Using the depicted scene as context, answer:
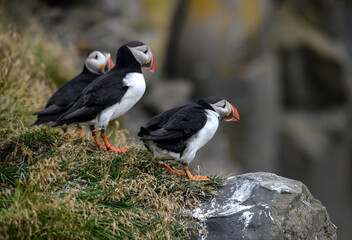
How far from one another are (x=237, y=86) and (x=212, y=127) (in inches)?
291

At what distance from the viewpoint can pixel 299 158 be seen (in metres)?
13.0

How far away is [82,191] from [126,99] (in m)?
1.11

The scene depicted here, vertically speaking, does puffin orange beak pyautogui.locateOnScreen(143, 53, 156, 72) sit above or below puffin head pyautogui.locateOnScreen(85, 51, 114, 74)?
above

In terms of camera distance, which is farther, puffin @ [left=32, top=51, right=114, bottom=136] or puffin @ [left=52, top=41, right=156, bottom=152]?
puffin @ [left=32, top=51, right=114, bottom=136]

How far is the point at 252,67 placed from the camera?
11.7 meters

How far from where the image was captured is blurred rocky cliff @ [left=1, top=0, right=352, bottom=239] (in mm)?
10688

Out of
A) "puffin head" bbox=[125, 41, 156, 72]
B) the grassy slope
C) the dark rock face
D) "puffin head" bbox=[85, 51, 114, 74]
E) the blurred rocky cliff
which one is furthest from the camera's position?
the blurred rocky cliff

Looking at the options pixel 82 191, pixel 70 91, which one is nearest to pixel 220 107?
pixel 82 191

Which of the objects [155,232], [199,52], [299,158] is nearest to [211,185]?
[155,232]

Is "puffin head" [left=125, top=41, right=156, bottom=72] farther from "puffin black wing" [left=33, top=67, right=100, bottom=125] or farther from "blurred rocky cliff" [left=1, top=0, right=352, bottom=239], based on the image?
"blurred rocky cliff" [left=1, top=0, right=352, bottom=239]

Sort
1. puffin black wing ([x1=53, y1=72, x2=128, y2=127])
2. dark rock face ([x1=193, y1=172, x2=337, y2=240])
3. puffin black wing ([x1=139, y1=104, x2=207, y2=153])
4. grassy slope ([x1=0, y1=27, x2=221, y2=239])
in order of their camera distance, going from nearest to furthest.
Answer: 1. grassy slope ([x1=0, y1=27, x2=221, y2=239])
2. dark rock face ([x1=193, y1=172, x2=337, y2=240])
3. puffin black wing ([x1=139, y1=104, x2=207, y2=153])
4. puffin black wing ([x1=53, y1=72, x2=128, y2=127])

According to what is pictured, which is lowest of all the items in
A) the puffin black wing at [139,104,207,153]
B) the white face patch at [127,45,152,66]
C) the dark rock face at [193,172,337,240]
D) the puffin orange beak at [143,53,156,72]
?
the dark rock face at [193,172,337,240]

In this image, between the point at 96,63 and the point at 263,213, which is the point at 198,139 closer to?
the point at 263,213

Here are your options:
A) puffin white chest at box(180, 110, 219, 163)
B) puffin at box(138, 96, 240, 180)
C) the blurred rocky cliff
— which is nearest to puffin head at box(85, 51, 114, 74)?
puffin at box(138, 96, 240, 180)
